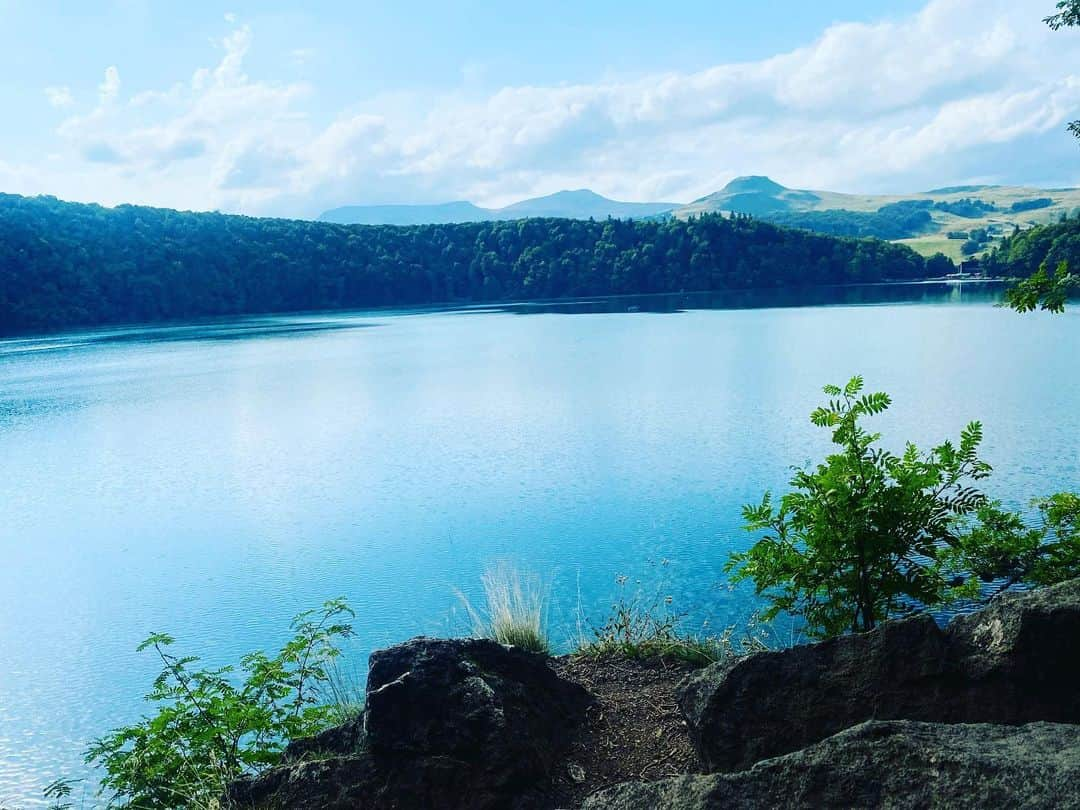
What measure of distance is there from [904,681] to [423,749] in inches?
91.2

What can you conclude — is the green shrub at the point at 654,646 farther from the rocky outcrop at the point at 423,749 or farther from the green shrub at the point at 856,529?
the rocky outcrop at the point at 423,749

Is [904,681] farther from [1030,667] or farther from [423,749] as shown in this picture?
[423,749]

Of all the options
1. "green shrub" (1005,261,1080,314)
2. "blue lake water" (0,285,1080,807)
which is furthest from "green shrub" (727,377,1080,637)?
"blue lake water" (0,285,1080,807)

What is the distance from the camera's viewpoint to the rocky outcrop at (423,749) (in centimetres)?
416

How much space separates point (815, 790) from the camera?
2645 millimetres

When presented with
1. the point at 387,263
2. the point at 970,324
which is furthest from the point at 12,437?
the point at 387,263

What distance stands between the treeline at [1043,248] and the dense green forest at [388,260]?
29157 mm

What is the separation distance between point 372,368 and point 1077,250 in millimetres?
59617

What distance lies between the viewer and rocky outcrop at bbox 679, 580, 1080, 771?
12.1 feet

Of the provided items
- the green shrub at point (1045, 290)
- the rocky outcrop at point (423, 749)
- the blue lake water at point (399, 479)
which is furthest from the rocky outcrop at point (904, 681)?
the blue lake water at point (399, 479)

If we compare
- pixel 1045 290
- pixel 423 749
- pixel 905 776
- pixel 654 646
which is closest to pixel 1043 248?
pixel 1045 290

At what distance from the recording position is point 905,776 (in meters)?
2.56

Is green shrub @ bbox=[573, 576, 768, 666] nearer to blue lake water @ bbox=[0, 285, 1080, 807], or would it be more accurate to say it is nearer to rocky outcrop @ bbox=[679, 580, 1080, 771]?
rocky outcrop @ bbox=[679, 580, 1080, 771]

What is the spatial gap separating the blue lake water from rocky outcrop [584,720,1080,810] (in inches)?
309
